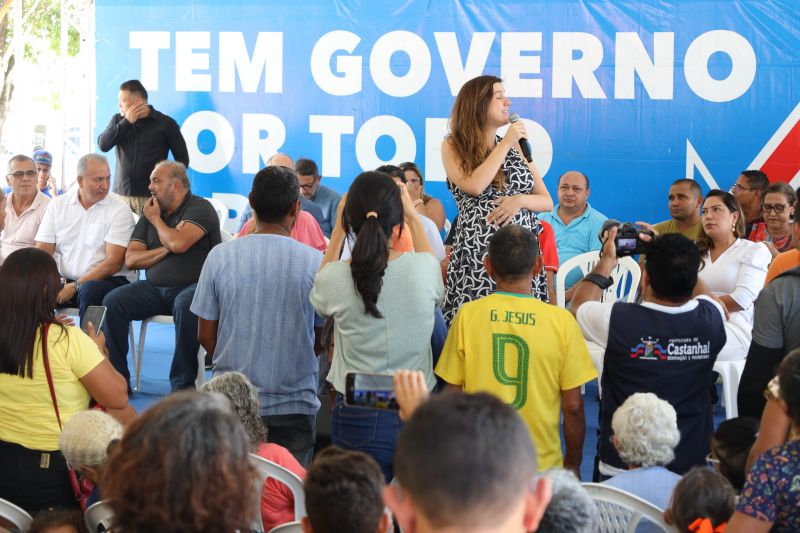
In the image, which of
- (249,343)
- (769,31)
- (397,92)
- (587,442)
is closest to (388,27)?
(397,92)

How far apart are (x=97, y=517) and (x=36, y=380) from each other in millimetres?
681

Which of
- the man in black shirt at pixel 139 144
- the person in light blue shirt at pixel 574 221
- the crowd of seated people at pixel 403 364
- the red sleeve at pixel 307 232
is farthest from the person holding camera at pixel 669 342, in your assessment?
the man in black shirt at pixel 139 144

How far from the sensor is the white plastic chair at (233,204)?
8680 millimetres

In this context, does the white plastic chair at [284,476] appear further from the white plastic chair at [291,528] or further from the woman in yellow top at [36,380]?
the woman in yellow top at [36,380]

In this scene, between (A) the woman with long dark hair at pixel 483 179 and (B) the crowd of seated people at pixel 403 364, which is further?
(A) the woman with long dark hair at pixel 483 179

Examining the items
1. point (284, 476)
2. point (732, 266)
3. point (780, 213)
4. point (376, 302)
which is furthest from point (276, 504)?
point (780, 213)

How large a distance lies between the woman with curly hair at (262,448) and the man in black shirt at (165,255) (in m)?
2.67

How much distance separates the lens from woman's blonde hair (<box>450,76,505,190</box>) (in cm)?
371

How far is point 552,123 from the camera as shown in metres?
7.92

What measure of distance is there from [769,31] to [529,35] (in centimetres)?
185

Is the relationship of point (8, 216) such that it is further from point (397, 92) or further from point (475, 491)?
point (475, 491)

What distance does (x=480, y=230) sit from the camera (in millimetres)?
3746

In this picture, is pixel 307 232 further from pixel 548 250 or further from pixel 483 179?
pixel 483 179

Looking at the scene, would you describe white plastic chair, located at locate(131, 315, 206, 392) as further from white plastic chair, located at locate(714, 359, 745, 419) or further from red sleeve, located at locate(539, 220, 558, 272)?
white plastic chair, located at locate(714, 359, 745, 419)
